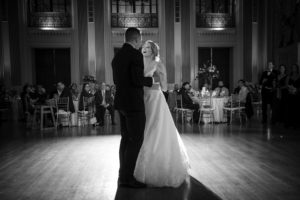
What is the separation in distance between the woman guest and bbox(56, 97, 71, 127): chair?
563 cm

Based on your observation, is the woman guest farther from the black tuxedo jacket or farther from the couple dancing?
the black tuxedo jacket

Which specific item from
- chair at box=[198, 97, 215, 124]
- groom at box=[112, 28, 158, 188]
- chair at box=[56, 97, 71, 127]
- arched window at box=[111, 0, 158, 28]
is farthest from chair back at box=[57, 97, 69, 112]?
arched window at box=[111, 0, 158, 28]

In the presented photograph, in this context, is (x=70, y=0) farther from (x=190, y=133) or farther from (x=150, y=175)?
(x=150, y=175)

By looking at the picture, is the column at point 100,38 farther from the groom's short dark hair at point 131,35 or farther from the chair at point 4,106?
the groom's short dark hair at point 131,35

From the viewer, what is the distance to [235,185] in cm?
336

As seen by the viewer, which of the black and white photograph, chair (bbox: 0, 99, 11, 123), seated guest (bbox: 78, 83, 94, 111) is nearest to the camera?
the black and white photograph

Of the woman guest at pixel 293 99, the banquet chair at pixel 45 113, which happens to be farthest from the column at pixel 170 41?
the woman guest at pixel 293 99

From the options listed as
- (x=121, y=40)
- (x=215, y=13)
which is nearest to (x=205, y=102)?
(x=121, y=40)

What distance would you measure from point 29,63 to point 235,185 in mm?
12146

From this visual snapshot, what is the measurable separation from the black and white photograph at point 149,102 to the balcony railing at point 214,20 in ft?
0.15

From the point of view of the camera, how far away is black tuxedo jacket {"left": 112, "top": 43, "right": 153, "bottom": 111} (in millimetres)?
3055

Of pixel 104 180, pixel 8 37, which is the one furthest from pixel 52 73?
pixel 104 180

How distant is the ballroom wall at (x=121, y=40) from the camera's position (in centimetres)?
1314

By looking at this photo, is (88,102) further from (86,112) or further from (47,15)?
(47,15)
